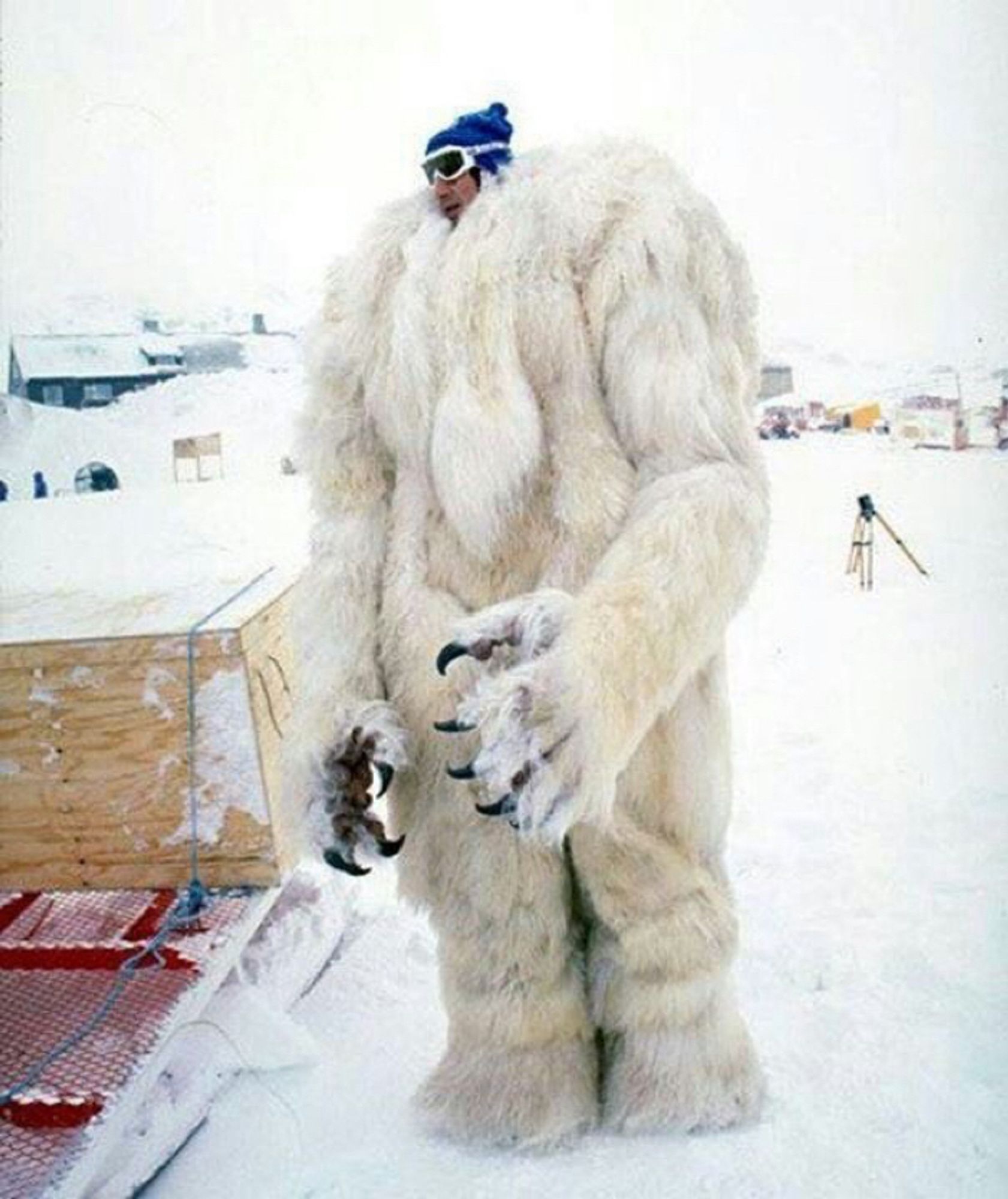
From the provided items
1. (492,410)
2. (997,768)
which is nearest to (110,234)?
(492,410)

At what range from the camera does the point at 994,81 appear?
1751mm

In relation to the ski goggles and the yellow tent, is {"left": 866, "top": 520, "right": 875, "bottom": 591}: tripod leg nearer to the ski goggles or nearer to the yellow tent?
the ski goggles

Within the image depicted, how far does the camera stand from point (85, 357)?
1101 inches

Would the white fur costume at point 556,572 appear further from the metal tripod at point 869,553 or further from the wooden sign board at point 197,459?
the wooden sign board at point 197,459

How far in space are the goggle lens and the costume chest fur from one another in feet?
0.26

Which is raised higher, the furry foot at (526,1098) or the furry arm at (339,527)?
the furry arm at (339,527)

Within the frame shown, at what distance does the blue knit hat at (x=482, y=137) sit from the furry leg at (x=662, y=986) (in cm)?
118

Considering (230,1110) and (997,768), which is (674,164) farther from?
(997,768)

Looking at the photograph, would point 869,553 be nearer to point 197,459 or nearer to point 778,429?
point 197,459

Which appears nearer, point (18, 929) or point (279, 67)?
point (18, 929)

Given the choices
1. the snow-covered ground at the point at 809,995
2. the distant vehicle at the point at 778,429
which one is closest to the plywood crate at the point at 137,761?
the snow-covered ground at the point at 809,995

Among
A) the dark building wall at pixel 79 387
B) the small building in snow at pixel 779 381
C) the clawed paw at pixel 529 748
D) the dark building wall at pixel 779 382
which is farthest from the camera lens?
the dark building wall at pixel 779 382

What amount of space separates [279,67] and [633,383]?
198 cm

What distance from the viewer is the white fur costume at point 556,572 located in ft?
4.45
